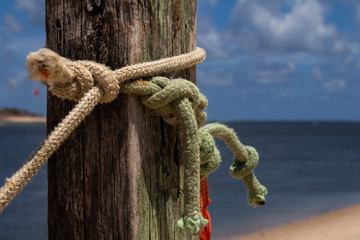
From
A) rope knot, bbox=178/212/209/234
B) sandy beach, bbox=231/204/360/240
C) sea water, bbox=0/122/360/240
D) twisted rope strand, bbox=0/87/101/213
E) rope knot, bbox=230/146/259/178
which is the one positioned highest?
sea water, bbox=0/122/360/240

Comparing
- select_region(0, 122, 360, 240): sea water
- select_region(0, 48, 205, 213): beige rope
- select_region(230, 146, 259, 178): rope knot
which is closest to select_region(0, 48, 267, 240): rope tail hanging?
select_region(0, 48, 205, 213): beige rope

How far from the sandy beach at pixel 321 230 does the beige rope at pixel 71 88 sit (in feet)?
22.5

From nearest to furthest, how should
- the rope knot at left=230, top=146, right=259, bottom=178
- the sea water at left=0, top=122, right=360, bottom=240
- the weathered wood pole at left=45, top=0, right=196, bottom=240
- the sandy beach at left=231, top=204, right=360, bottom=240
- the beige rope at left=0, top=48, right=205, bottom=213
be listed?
the beige rope at left=0, top=48, right=205, bottom=213 < the weathered wood pole at left=45, top=0, right=196, bottom=240 < the rope knot at left=230, top=146, right=259, bottom=178 < the sandy beach at left=231, top=204, right=360, bottom=240 < the sea water at left=0, top=122, right=360, bottom=240

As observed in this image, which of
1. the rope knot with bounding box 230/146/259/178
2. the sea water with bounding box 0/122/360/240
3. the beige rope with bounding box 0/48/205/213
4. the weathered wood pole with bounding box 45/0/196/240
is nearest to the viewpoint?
the beige rope with bounding box 0/48/205/213

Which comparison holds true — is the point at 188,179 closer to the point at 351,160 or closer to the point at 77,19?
the point at 77,19

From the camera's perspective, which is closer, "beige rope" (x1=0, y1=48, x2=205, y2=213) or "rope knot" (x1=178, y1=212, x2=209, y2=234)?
"beige rope" (x1=0, y1=48, x2=205, y2=213)

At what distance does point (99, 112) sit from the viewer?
62.1 inches

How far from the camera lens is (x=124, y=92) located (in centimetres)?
157

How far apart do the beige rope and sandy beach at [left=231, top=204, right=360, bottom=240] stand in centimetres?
685

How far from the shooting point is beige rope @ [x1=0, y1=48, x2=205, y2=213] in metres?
1.41

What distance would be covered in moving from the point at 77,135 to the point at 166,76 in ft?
1.47

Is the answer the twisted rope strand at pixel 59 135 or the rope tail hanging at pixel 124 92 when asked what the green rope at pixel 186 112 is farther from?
the twisted rope strand at pixel 59 135

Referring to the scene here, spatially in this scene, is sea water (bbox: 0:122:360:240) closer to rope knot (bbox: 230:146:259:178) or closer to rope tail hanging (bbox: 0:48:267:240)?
rope knot (bbox: 230:146:259:178)

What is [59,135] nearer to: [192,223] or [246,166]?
[192,223]
